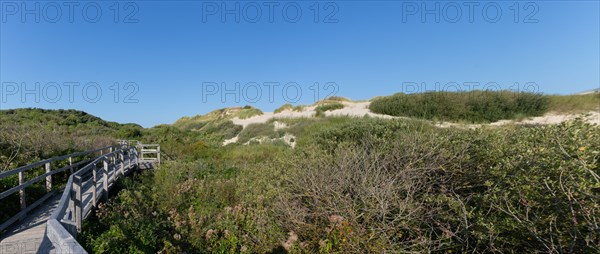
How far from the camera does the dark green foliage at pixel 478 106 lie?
57.1 ft

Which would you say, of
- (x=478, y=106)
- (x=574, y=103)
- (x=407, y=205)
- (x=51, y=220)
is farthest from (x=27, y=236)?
(x=574, y=103)

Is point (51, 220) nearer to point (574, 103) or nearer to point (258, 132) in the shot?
point (574, 103)

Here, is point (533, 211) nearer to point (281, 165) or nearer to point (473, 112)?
point (281, 165)

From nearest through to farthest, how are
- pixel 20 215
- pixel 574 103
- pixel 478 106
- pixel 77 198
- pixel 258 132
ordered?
pixel 77 198 → pixel 20 215 → pixel 574 103 → pixel 478 106 → pixel 258 132

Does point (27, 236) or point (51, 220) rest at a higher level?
point (51, 220)

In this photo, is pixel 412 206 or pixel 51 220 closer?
pixel 51 220

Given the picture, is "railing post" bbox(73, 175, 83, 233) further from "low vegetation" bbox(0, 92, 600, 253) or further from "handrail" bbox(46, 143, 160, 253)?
"low vegetation" bbox(0, 92, 600, 253)

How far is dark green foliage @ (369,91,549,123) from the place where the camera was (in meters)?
17.4

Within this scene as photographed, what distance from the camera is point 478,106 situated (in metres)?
18.3

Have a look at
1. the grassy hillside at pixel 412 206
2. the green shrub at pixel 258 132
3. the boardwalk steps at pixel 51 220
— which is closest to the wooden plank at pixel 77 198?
the boardwalk steps at pixel 51 220

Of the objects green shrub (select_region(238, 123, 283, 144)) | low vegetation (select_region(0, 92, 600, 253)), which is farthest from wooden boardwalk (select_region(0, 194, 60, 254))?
green shrub (select_region(238, 123, 283, 144))

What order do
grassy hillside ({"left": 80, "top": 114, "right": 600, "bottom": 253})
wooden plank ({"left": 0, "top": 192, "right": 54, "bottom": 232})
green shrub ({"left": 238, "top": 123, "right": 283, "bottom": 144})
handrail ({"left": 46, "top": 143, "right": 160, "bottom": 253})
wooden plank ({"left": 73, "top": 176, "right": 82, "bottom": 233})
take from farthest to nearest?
green shrub ({"left": 238, "top": 123, "right": 283, "bottom": 144}) → wooden plank ({"left": 0, "top": 192, "right": 54, "bottom": 232}) → wooden plank ({"left": 73, "top": 176, "right": 82, "bottom": 233}) → grassy hillside ({"left": 80, "top": 114, "right": 600, "bottom": 253}) → handrail ({"left": 46, "top": 143, "right": 160, "bottom": 253})

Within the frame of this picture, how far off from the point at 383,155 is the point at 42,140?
13.9 metres

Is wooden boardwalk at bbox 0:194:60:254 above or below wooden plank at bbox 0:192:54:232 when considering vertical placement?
below
